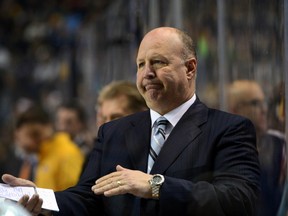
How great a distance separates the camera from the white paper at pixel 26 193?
3902mm

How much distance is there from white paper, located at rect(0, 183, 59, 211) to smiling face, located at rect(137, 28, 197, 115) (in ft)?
1.82

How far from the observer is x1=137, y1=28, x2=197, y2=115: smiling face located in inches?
158

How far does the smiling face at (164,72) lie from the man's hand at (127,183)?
1.21 ft

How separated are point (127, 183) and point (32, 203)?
40cm

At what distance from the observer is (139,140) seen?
4102 millimetres

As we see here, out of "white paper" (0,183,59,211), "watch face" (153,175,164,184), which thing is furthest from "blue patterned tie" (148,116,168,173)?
"white paper" (0,183,59,211)

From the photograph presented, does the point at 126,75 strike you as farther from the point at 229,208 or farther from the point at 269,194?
the point at 229,208

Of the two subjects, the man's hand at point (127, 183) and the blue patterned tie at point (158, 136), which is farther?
the blue patterned tie at point (158, 136)

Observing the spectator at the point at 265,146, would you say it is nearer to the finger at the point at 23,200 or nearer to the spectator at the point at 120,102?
the spectator at the point at 120,102

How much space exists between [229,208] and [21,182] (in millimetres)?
839

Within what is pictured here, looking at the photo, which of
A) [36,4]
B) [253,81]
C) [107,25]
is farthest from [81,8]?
[253,81]

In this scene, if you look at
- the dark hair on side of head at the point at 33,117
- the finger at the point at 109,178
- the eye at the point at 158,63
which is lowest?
the dark hair on side of head at the point at 33,117

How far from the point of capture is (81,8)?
14.3m

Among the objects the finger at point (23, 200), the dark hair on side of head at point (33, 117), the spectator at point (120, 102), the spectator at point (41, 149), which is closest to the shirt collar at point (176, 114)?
the finger at point (23, 200)
